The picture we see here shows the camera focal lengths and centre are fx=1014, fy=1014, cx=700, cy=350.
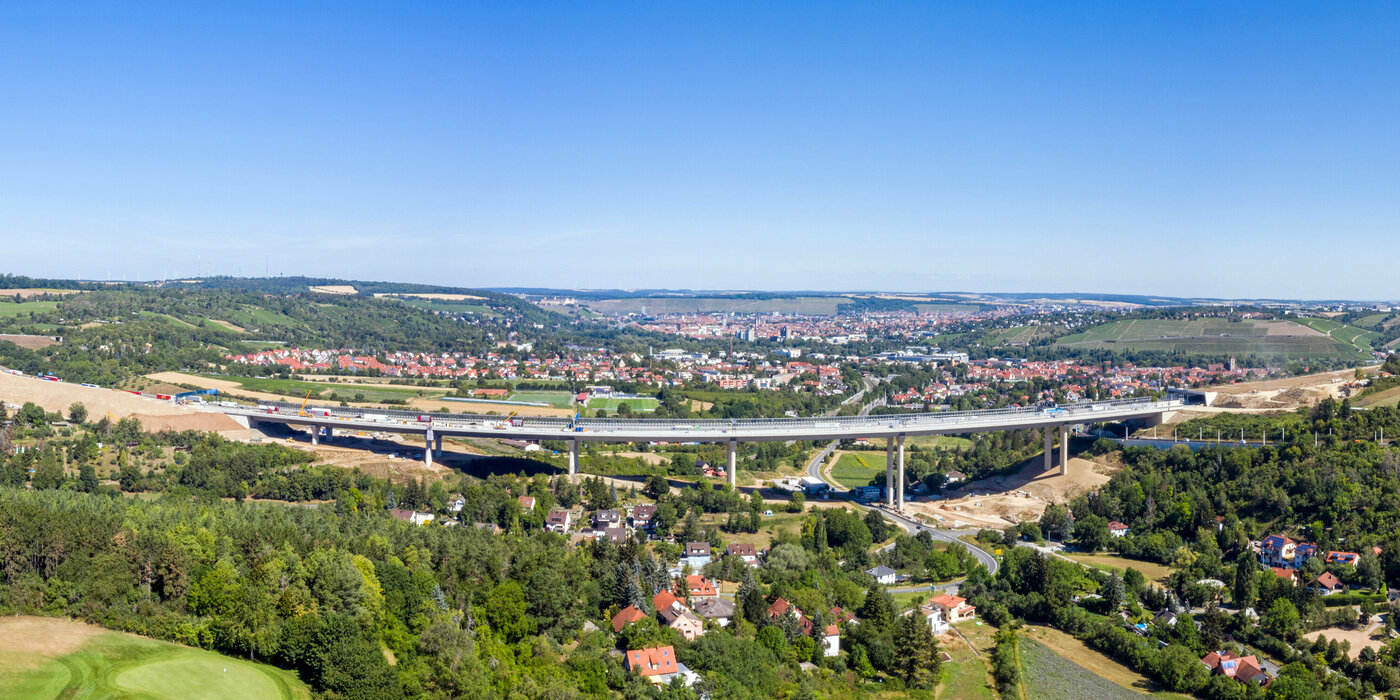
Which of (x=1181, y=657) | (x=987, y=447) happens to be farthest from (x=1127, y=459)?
(x=1181, y=657)

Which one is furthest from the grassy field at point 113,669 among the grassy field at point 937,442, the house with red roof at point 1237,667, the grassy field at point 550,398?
the grassy field at point 937,442

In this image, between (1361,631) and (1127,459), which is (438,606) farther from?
(1127,459)

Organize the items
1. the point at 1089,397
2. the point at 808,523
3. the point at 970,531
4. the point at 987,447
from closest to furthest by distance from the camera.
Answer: the point at 808,523 < the point at 970,531 < the point at 987,447 < the point at 1089,397

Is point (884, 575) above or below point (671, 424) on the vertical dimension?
below

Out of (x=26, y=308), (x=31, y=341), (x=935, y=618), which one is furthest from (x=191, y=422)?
A: (x=26, y=308)

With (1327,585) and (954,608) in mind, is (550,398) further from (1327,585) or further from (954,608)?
(1327,585)

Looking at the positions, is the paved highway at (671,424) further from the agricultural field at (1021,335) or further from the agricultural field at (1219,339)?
the agricultural field at (1021,335)
